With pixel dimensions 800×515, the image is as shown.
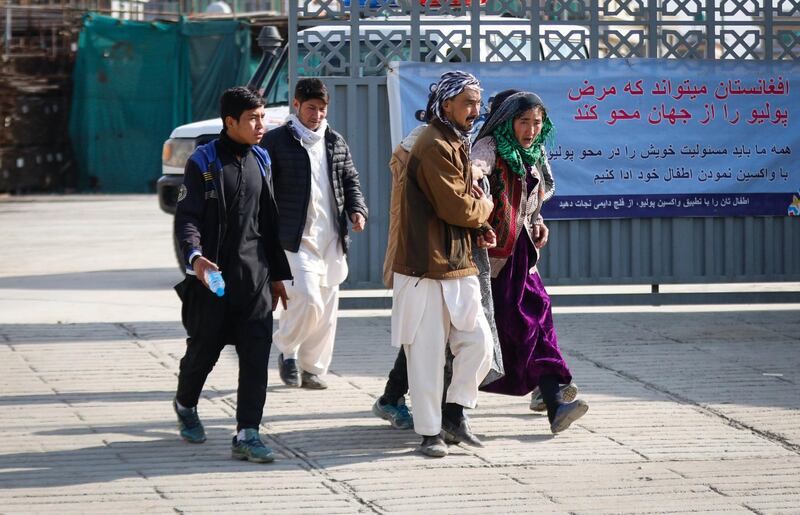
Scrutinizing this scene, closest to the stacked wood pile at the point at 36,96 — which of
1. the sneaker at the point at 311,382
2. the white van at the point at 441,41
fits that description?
the white van at the point at 441,41

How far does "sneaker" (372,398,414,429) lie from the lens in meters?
7.11

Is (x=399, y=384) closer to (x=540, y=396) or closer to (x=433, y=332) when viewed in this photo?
(x=433, y=332)

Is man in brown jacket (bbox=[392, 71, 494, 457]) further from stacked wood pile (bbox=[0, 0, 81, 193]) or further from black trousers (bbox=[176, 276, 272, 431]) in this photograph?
stacked wood pile (bbox=[0, 0, 81, 193])

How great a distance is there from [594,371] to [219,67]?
17752mm

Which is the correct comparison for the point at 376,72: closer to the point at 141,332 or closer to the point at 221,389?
the point at 141,332

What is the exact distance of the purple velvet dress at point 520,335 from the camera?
713 cm

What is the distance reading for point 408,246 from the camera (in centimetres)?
657

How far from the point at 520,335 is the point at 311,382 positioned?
1.62 meters

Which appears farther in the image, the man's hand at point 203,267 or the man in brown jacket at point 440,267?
the man in brown jacket at point 440,267

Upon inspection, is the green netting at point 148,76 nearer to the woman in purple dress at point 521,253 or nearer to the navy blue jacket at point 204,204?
the woman in purple dress at point 521,253

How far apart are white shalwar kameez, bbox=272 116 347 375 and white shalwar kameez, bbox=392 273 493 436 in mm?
1484

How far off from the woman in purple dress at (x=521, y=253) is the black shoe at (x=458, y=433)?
1.35ft

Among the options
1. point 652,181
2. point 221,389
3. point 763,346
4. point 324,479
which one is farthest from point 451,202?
point 652,181

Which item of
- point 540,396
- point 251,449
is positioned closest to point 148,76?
point 540,396
